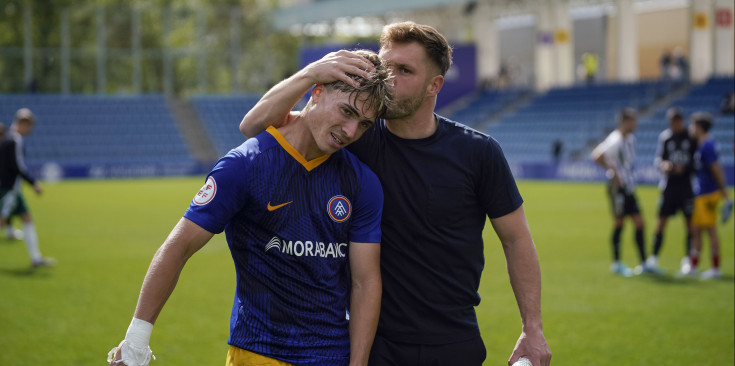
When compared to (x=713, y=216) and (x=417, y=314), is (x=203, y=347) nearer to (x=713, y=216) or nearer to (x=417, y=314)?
(x=417, y=314)

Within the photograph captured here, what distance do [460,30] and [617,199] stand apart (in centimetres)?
3996

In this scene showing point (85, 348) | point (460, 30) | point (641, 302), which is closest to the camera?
point (85, 348)

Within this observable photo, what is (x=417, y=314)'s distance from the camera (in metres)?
3.61

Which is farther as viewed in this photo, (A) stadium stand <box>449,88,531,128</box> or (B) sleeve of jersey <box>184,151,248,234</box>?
(A) stadium stand <box>449,88,531,128</box>

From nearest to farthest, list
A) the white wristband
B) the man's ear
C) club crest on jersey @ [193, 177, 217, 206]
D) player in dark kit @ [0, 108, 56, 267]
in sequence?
the white wristband < club crest on jersey @ [193, 177, 217, 206] < the man's ear < player in dark kit @ [0, 108, 56, 267]

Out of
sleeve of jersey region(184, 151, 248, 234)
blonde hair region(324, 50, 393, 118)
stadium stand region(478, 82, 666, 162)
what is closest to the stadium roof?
stadium stand region(478, 82, 666, 162)

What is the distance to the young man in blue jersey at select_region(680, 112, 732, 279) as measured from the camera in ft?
39.4

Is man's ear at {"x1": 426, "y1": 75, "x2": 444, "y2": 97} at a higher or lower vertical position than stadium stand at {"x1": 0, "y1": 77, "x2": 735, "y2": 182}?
higher

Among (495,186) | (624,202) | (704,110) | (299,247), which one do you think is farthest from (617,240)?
(704,110)

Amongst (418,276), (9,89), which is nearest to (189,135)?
(9,89)

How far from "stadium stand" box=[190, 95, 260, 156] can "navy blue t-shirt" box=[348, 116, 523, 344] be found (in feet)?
135

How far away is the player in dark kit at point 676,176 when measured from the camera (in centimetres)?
1223

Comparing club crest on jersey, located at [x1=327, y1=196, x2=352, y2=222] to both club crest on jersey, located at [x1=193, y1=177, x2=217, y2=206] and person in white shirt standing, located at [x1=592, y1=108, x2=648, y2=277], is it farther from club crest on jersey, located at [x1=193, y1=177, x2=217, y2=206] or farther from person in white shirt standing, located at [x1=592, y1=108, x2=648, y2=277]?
person in white shirt standing, located at [x1=592, y1=108, x2=648, y2=277]

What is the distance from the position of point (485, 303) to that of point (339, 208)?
734 cm
